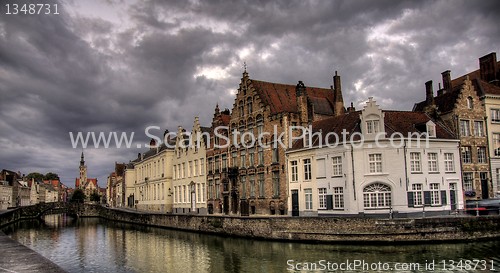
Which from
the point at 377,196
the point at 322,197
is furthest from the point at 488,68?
the point at 322,197

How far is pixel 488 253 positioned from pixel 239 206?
23193 mm

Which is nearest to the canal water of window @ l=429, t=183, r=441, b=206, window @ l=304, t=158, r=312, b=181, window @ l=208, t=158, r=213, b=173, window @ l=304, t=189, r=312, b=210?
window @ l=429, t=183, r=441, b=206

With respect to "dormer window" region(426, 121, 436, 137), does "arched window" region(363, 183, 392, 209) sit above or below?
below

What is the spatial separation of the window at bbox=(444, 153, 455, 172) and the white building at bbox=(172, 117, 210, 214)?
2521cm

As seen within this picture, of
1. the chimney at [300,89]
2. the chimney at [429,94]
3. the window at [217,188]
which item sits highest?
the chimney at [300,89]

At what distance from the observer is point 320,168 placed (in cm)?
3200

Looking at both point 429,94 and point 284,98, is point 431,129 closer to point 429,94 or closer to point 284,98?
point 429,94

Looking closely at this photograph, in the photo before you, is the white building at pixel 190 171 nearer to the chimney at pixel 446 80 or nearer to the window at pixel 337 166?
the window at pixel 337 166

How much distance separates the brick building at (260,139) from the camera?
36.0 m

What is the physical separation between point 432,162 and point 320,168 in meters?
7.92

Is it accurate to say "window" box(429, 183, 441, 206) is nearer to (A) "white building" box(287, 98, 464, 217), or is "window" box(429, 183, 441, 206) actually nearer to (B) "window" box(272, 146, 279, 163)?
(A) "white building" box(287, 98, 464, 217)

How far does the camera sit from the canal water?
63.6 feet

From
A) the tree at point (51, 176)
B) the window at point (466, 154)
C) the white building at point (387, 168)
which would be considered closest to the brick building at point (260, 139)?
the white building at point (387, 168)

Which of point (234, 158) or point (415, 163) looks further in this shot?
point (234, 158)
